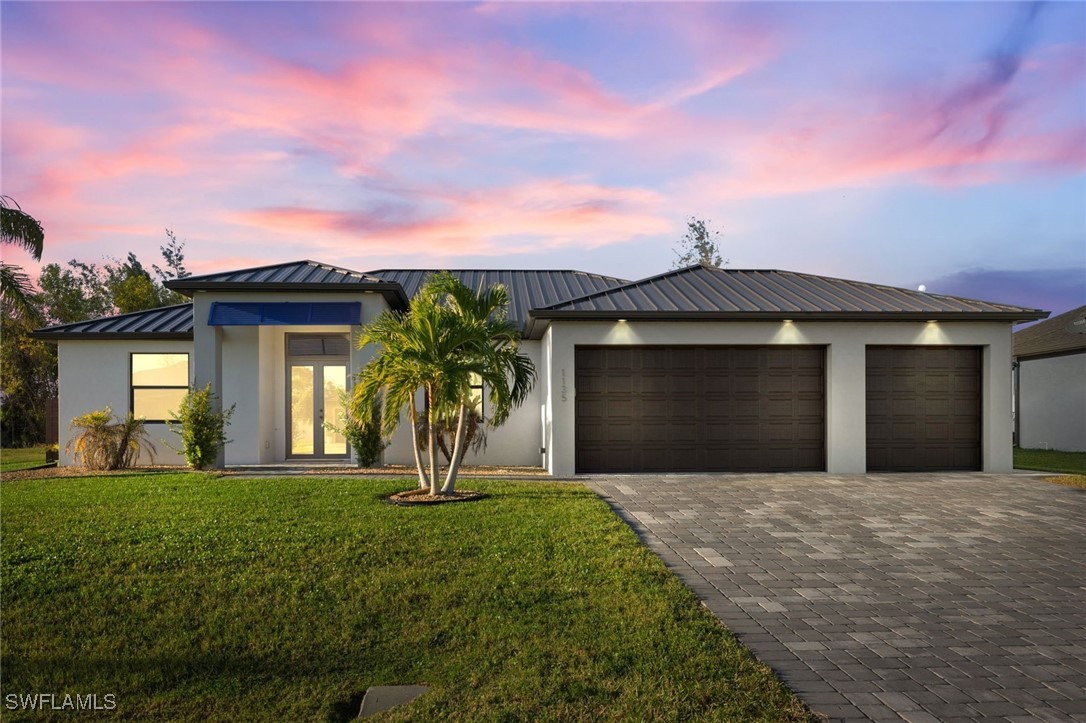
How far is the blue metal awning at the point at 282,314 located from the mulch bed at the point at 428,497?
496 centimetres

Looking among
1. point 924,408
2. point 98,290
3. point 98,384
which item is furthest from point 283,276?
point 98,290

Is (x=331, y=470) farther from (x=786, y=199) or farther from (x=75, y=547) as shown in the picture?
(x=786, y=199)

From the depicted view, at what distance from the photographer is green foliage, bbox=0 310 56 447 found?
1032 inches

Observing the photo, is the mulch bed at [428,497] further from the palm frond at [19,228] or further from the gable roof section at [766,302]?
the palm frond at [19,228]

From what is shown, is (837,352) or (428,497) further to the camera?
(837,352)

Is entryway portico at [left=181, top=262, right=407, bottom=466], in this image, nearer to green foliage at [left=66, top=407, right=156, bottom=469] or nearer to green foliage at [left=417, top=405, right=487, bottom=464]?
green foliage at [left=66, top=407, right=156, bottom=469]

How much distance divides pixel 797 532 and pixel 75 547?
26.3ft

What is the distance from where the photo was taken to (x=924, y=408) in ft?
45.8

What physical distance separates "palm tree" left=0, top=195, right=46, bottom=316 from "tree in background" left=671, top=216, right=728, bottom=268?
37.5m

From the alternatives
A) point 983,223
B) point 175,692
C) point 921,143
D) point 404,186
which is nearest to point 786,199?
point 921,143

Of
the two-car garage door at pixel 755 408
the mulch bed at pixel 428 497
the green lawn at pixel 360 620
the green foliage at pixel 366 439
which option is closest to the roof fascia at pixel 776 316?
the two-car garage door at pixel 755 408

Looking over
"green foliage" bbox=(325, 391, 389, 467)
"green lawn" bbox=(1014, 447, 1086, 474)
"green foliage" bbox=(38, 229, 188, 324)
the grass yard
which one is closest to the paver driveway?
"green foliage" bbox=(325, 391, 389, 467)

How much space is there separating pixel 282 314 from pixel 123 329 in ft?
14.6

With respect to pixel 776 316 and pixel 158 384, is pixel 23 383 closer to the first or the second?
pixel 158 384
